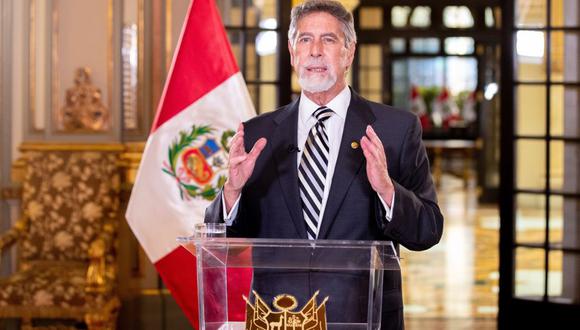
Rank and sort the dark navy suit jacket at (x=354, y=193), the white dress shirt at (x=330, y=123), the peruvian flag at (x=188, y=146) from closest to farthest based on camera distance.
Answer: the dark navy suit jacket at (x=354, y=193) < the white dress shirt at (x=330, y=123) < the peruvian flag at (x=188, y=146)

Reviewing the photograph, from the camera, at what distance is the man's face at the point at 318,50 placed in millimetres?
2312

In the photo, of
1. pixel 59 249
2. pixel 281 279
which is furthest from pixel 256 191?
pixel 59 249

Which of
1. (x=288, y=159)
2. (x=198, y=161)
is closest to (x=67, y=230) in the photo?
(x=198, y=161)

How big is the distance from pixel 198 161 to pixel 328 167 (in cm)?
249

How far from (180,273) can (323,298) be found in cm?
278

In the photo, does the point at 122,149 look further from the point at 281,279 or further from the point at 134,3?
the point at 281,279

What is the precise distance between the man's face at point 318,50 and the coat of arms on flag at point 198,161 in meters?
2.40

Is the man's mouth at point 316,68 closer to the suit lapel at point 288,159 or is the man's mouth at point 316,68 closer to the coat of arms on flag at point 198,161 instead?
the suit lapel at point 288,159

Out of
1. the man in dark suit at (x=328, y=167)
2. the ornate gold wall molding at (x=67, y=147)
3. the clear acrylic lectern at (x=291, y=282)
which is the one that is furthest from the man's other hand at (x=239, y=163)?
the ornate gold wall molding at (x=67, y=147)

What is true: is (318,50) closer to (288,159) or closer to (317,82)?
(317,82)

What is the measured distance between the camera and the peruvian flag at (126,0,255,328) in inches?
179

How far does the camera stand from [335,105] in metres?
2.43

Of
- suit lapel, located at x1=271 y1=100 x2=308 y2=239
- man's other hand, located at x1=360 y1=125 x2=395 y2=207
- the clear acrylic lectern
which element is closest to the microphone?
suit lapel, located at x1=271 y1=100 x2=308 y2=239

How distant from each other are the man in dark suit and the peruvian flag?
212 centimetres
